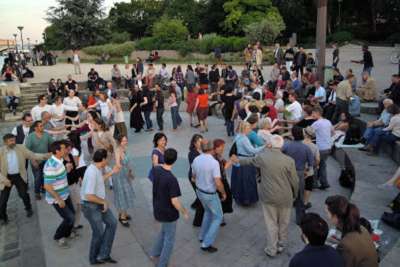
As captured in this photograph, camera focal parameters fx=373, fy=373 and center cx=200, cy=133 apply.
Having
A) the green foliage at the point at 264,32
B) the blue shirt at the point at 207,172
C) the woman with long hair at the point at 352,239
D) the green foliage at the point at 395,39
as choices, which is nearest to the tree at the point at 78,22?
the green foliage at the point at 264,32

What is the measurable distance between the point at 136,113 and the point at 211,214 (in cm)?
805

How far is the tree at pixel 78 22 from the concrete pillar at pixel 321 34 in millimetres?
39997

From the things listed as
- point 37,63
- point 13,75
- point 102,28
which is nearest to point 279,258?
point 13,75

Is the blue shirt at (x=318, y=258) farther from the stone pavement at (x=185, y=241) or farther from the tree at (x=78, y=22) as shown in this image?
the tree at (x=78, y=22)

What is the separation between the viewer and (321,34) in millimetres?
13867

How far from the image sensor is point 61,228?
19.6ft

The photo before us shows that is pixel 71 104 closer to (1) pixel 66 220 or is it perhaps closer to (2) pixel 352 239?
(1) pixel 66 220

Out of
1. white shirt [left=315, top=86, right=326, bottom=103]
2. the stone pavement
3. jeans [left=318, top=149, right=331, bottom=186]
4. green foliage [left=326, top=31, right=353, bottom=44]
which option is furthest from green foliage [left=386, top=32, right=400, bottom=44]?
jeans [left=318, top=149, right=331, bottom=186]

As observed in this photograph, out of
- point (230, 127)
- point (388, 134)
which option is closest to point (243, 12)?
point (230, 127)

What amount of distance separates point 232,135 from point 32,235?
6988 millimetres

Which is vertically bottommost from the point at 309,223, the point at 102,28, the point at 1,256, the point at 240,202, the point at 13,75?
the point at 1,256

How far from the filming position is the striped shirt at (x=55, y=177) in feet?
17.9

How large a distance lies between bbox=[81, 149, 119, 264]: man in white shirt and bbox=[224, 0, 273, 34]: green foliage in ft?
117

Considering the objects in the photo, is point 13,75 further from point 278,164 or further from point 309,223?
point 309,223
